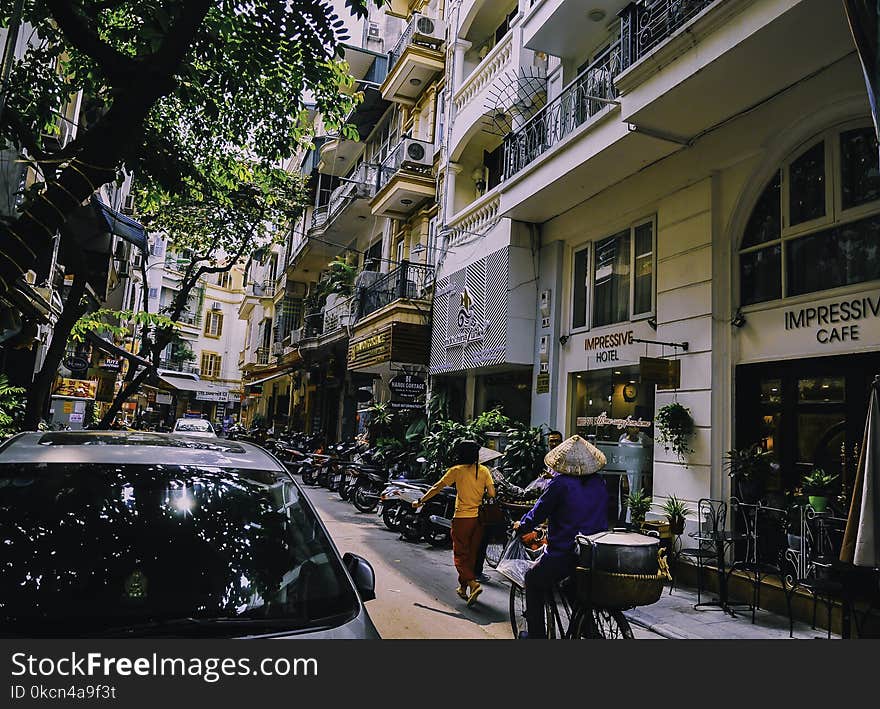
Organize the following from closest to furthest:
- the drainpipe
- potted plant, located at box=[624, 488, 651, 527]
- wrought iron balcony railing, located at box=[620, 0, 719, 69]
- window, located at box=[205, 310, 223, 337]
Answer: the drainpipe, wrought iron balcony railing, located at box=[620, 0, 719, 69], potted plant, located at box=[624, 488, 651, 527], window, located at box=[205, 310, 223, 337]

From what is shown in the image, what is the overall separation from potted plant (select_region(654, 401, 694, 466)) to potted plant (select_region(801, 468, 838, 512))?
1831 mm

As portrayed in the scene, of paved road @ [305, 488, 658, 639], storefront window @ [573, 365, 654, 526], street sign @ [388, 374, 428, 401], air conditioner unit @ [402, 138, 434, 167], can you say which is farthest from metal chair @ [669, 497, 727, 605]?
air conditioner unit @ [402, 138, 434, 167]

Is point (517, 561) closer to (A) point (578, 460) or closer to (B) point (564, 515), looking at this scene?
(B) point (564, 515)

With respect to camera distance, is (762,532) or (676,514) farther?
(676,514)

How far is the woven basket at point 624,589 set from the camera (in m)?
3.55

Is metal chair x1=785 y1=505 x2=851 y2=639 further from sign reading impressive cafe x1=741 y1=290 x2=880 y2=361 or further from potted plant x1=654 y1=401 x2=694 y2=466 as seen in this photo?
sign reading impressive cafe x1=741 y1=290 x2=880 y2=361

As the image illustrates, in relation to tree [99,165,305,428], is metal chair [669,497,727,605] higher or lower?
lower

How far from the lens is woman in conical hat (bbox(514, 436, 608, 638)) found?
4.39 metres

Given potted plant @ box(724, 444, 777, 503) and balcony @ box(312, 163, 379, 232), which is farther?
balcony @ box(312, 163, 379, 232)

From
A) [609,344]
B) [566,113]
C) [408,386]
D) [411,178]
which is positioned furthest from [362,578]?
[411,178]

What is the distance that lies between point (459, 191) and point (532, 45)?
4.89 meters

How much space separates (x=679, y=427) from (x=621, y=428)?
1.84m

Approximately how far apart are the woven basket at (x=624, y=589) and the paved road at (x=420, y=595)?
2158mm

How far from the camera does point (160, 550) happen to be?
2.52 m
